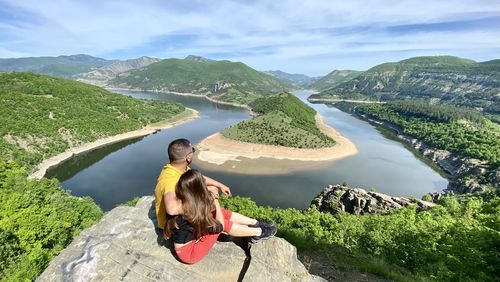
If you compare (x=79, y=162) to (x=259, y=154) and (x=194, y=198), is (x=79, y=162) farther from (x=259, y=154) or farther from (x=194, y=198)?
(x=194, y=198)

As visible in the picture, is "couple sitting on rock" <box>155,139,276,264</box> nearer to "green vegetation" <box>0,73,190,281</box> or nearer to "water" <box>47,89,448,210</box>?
"green vegetation" <box>0,73,190,281</box>

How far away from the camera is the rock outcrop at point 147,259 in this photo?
8117 mm

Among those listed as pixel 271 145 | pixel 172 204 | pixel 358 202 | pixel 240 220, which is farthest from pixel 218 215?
pixel 271 145

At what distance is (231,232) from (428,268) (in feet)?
46.9

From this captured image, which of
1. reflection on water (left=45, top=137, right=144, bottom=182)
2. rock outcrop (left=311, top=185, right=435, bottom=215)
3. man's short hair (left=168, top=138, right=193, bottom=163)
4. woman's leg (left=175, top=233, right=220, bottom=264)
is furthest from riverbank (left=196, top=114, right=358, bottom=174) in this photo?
man's short hair (left=168, top=138, right=193, bottom=163)

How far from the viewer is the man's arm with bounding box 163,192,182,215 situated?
820cm

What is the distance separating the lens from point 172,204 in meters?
8.23

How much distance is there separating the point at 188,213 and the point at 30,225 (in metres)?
23.8

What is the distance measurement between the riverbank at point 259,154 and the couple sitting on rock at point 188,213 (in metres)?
79.9

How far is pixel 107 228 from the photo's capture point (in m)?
9.93

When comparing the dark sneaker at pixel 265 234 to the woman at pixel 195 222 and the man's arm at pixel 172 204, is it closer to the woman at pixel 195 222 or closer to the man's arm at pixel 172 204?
the woman at pixel 195 222

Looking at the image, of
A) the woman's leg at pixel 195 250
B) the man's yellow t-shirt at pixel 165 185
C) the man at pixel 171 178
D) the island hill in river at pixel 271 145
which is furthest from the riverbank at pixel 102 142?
the woman's leg at pixel 195 250

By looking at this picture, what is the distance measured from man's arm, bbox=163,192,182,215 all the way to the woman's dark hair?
0.10 m

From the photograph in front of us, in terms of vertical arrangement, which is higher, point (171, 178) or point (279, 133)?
point (171, 178)
